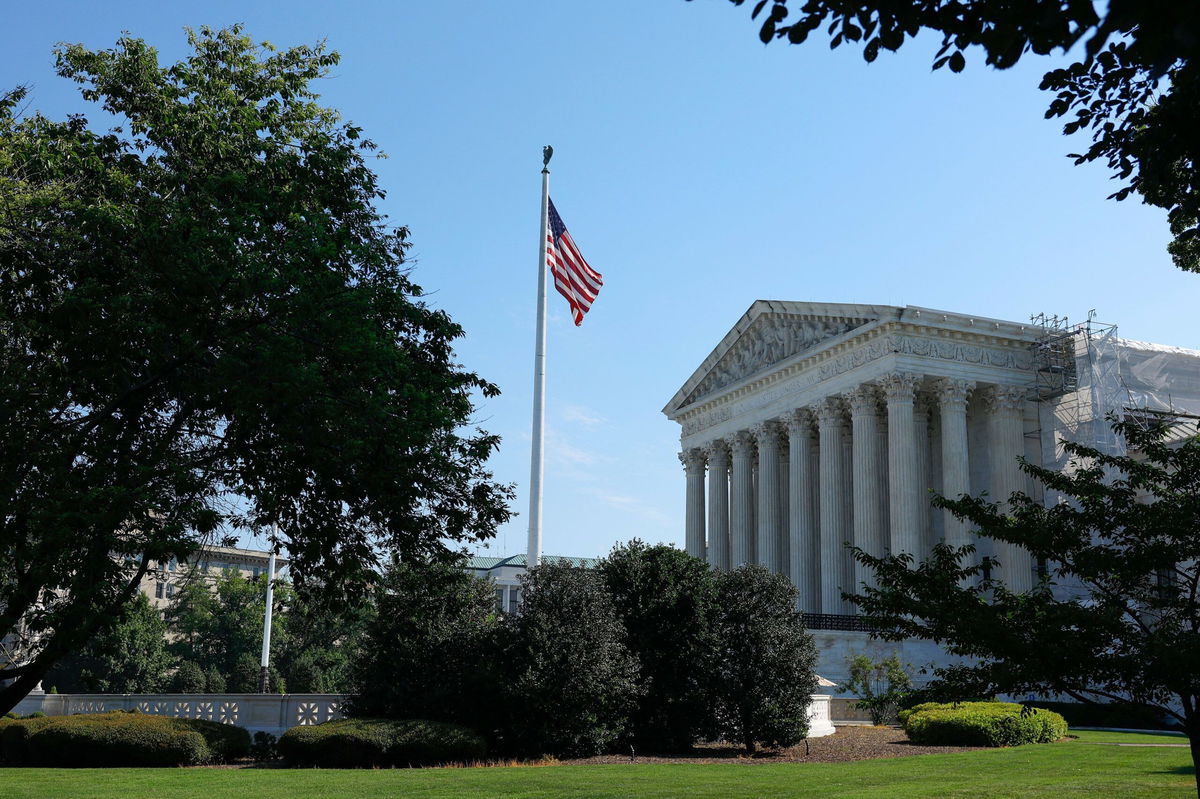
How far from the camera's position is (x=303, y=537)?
761 inches

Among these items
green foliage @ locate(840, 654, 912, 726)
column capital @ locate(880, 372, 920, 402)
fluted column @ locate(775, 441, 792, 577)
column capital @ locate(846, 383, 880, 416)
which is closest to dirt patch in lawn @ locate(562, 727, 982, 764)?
green foliage @ locate(840, 654, 912, 726)

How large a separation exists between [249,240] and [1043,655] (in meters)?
12.8

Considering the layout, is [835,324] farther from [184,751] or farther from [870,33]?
[870,33]

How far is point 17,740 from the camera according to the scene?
31438 mm

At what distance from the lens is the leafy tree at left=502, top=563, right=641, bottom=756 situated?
29.4m

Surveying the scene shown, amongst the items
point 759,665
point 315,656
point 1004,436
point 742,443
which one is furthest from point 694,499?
point 759,665

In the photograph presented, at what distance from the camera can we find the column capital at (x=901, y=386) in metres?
54.1

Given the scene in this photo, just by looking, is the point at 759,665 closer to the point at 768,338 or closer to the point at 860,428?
the point at 860,428

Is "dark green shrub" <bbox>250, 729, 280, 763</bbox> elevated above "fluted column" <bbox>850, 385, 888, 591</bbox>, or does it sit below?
below

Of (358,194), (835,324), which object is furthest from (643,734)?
(835,324)

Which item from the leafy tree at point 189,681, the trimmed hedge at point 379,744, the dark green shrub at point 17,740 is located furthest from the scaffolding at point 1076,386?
the leafy tree at point 189,681

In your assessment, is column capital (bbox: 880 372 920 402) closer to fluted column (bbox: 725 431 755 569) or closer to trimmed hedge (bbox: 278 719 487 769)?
fluted column (bbox: 725 431 755 569)

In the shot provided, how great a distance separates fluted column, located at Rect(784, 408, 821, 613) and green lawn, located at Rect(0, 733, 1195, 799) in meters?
32.5

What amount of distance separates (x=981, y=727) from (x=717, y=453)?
39.5 metres
